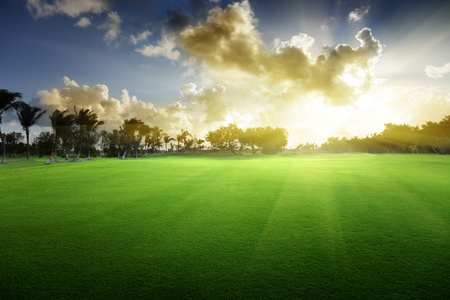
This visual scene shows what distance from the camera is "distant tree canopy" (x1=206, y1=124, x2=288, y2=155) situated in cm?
9756

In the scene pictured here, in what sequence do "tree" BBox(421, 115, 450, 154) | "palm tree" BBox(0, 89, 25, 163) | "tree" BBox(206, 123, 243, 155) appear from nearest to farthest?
1. "palm tree" BBox(0, 89, 25, 163)
2. "tree" BBox(421, 115, 450, 154)
3. "tree" BBox(206, 123, 243, 155)

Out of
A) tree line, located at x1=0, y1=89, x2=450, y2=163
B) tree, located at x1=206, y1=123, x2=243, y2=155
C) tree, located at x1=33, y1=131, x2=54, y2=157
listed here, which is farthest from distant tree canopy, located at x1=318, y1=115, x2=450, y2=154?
tree, located at x1=33, y1=131, x2=54, y2=157

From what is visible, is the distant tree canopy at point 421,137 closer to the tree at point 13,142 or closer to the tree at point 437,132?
the tree at point 437,132

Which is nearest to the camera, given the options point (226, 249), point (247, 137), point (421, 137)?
point (226, 249)

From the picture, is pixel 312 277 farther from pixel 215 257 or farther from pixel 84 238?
pixel 84 238

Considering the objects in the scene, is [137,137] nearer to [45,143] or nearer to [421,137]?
[45,143]

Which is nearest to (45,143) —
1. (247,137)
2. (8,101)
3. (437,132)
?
(8,101)

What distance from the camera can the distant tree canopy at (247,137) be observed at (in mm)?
97562

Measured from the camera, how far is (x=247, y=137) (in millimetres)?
100125

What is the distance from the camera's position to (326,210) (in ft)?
28.2

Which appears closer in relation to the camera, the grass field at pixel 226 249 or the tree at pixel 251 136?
the grass field at pixel 226 249

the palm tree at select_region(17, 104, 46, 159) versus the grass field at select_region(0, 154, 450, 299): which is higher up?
the palm tree at select_region(17, 104, 46, 159)

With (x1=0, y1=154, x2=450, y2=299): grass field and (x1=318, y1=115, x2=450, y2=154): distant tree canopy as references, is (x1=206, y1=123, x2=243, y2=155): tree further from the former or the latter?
(x1=0, y1=154, x2=450, y2=299): grass field

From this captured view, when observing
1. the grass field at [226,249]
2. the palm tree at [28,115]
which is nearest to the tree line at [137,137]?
the palm tree at [28,115]
